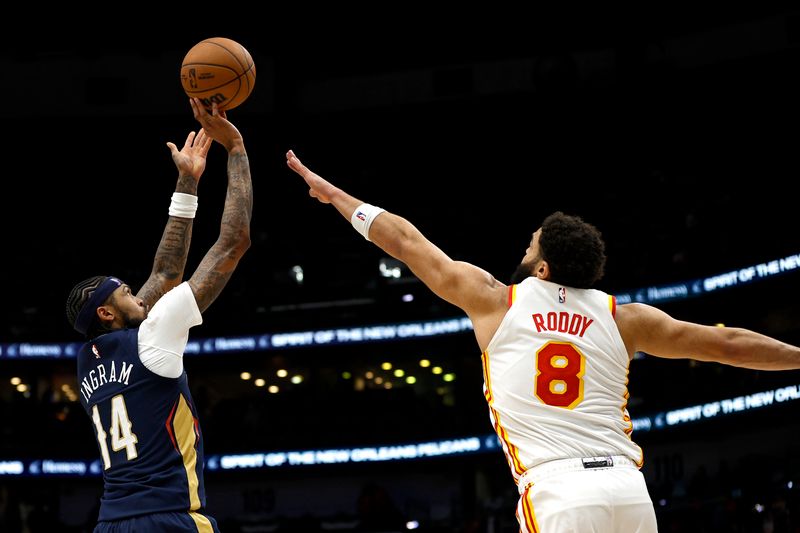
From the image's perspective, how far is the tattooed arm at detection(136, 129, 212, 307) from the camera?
15.4 ft

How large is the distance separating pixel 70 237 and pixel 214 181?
3.09 meters

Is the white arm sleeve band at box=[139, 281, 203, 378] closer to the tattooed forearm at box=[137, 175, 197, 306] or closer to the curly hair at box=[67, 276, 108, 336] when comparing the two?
the curly hair at box=[67, 276, 108, 336]

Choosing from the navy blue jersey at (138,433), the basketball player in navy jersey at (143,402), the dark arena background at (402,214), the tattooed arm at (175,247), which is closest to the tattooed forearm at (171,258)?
the tattooed arm at (175,247)

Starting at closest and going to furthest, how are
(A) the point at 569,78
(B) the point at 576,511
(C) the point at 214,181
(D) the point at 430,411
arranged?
(B) the point at 576,511
(D) the point at 430,411
(A) the point at 569,78
(C) the point at 214,181

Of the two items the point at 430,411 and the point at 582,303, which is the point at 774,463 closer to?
the point at 430,411

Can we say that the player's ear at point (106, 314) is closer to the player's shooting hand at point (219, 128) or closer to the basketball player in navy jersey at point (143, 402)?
the basketball player in navy jersey at point (143, 402)

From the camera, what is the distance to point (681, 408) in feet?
52.0

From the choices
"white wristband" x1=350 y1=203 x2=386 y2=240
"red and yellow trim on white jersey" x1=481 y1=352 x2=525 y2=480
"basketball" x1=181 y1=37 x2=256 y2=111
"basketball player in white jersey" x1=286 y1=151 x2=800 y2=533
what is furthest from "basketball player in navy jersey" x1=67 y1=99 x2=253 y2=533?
"basketball" x1=181 y1=37 x2=256 y2=111

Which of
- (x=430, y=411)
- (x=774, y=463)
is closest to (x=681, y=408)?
(x=774, y=463)

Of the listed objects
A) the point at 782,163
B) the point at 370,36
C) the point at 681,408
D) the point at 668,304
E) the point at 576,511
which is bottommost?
the point at 576,511

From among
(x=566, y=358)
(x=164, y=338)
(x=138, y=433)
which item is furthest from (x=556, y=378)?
(x=138, y=433)

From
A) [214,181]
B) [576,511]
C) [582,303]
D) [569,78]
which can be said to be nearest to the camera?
[576,511]

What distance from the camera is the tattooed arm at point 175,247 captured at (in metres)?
4.70

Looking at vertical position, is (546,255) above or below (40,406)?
below
